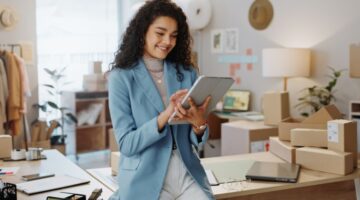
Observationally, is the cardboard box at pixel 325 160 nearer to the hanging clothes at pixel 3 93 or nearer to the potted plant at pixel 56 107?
the hanging clothes at pixel 3 93

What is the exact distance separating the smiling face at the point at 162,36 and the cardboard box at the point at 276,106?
7.30 feet

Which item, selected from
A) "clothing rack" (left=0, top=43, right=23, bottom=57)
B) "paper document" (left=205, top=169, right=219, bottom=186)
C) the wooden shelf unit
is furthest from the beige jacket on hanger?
"paper document" (left=205, top=169, right=219, bottom=186)

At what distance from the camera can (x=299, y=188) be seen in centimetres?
230

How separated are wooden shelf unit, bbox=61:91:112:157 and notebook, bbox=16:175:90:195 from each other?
370 cm

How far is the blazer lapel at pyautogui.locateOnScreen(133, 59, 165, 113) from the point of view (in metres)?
1.71

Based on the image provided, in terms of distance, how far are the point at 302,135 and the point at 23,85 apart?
3.37m

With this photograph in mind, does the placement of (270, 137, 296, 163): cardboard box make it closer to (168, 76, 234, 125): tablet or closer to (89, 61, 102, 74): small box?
(168, 76, 234, 125): tablet

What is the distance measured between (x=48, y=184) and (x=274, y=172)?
3.63ft

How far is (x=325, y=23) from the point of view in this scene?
428 centimetres

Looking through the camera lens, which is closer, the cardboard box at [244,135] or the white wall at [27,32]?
the cardboard box at [244,135]

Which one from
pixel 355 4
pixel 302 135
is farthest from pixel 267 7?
pixel 302 135

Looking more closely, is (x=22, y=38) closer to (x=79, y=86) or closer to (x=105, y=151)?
(x=79, y=86)

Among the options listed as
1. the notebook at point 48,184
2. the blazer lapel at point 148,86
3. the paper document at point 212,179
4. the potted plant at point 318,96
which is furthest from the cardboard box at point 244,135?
the blazer lapel at point 148,86

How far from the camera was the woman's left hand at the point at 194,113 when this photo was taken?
62.7 inches
